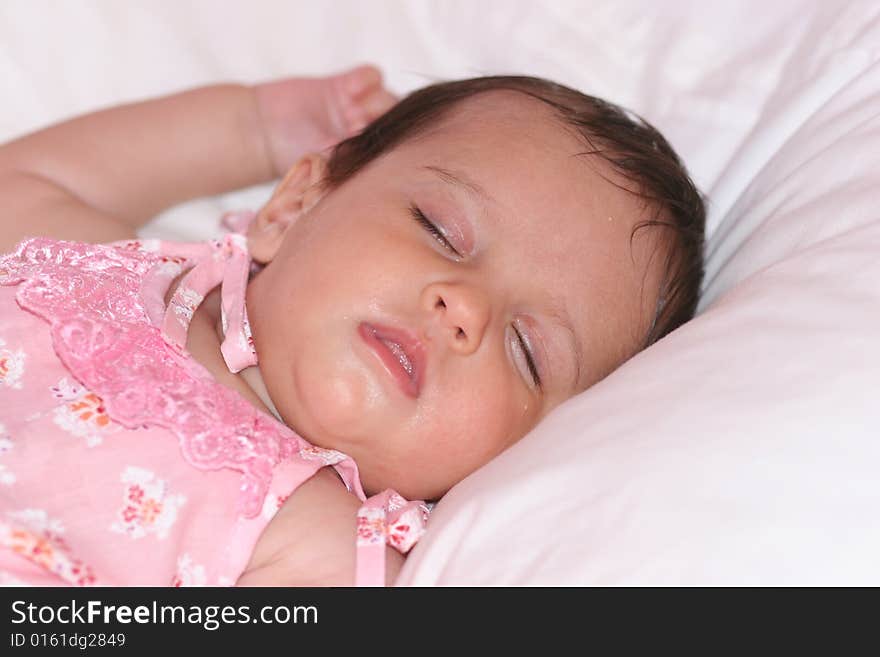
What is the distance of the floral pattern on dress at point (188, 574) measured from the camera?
1194 mm

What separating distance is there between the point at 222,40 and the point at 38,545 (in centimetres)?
117

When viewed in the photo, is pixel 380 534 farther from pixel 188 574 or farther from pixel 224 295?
pixel 224 295

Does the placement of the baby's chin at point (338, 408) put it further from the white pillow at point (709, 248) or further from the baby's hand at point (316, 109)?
the baby's hand at point (316, 109)

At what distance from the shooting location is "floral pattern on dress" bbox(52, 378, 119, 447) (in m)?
1.25

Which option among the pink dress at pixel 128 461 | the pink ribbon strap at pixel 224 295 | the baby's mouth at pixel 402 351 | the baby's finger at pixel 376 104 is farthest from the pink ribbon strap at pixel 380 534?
the baby's finger at pixel 376 104

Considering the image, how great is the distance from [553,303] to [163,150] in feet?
2.61

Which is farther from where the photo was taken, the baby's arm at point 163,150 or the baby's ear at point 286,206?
the baby's arm at point 163,150

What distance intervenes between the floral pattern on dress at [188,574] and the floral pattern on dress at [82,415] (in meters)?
0.17

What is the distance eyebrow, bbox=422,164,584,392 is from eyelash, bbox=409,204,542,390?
2.0 inches

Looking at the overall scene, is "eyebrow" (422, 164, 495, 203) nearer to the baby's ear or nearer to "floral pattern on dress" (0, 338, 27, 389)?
the baby's ear

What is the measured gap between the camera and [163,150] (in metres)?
1.84
